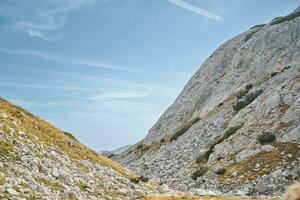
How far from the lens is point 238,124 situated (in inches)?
2330

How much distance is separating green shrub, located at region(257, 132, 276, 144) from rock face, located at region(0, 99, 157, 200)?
1864 cm

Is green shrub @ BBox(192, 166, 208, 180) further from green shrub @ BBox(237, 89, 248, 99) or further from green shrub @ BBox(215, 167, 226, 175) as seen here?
green shrub @ BBox(237, 89, 248, 99)

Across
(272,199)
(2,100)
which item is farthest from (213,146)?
(2,100)

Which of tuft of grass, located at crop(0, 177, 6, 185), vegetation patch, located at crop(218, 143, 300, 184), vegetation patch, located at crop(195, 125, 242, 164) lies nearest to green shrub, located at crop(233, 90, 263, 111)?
vegetation patch, located at crop(195, 125, 242, 164)

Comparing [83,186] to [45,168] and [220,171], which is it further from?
[220,171]

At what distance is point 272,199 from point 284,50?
5358 centimetres

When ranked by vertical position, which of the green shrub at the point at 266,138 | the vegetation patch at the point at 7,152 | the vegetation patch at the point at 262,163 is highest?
the vegetation patch at the point at 7,152

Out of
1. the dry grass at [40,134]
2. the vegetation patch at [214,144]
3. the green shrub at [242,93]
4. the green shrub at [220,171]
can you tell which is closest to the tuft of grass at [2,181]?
the dry grass at [40,134]

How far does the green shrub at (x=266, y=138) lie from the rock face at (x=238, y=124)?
6.0 inches

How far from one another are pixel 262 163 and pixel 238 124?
50.6 ft

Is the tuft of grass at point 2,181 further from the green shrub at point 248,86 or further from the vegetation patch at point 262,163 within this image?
the green shrub at point 248,86

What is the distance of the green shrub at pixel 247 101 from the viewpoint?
214 feet

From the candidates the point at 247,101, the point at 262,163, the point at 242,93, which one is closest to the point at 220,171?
the point at 262,163

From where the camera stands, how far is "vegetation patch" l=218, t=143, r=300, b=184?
4234 cm
